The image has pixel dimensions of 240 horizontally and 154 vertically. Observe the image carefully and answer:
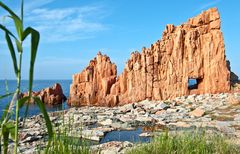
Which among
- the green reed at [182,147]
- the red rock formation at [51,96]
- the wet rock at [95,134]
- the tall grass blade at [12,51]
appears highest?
the red rock formation at [51,96]

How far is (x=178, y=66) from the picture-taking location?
38219 millimetres

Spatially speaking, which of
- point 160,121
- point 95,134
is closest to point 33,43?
point 95,134

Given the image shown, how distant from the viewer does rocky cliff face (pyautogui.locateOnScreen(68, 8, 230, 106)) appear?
119 ft

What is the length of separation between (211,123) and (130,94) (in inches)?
863

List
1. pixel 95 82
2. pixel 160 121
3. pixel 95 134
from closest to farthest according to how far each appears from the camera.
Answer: pixel 95 134 → pixel 160 121 → pixel 95 82

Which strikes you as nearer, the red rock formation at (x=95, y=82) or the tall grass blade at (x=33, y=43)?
the tall grass blade at (x=33, y=43)

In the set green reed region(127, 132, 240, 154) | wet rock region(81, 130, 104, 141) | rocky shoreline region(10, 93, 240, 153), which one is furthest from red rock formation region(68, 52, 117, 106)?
green reed region(127, 132, 240, 154)

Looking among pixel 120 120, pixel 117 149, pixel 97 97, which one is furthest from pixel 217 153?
pixel 97 97

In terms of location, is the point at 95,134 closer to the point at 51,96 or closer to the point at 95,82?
the point at 95,82

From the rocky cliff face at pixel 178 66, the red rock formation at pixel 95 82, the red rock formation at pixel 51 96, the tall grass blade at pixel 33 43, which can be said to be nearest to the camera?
the tall grass blade at pixel 33 43

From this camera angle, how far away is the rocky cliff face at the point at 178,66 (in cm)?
3612

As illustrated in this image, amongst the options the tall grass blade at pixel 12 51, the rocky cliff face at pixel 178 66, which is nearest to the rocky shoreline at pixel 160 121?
the rocky cliff face at pixel 178 66

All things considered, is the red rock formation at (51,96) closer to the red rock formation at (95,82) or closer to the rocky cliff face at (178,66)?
the red rock formation at (95,82)

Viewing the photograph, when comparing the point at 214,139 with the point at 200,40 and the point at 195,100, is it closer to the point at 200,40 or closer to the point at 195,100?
the point at 195,100
